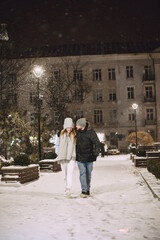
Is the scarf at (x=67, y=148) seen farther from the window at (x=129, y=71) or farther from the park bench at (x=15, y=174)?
the window at (x=129, y=71)

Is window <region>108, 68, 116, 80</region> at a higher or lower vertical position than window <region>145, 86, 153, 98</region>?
higher

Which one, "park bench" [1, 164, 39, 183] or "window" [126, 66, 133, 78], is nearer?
"park bench" [1, 164, 39, 183]

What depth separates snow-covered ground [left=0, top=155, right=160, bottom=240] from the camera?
485 centimetres

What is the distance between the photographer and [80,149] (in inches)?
328

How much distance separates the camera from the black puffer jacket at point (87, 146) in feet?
27.0

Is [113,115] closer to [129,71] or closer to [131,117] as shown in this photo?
[131,117]

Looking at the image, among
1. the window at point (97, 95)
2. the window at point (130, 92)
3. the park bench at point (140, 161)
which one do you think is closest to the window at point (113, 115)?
the window at point (97, 95)

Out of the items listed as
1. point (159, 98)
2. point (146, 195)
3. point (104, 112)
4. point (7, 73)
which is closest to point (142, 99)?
point (159, 98)

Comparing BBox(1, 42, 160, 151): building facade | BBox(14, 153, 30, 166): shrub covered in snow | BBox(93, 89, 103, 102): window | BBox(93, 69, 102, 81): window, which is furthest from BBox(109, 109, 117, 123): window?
BBox(14, 153, 30, 166): shrub covered in snow

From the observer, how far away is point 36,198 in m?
8.31

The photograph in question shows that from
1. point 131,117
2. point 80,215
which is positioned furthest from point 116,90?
point 80,215

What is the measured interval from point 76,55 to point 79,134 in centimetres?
4796

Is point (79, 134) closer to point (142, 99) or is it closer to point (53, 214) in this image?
point (53, 214)

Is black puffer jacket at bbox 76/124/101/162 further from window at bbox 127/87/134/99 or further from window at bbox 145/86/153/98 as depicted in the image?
window at bbox 127/87/134/99
